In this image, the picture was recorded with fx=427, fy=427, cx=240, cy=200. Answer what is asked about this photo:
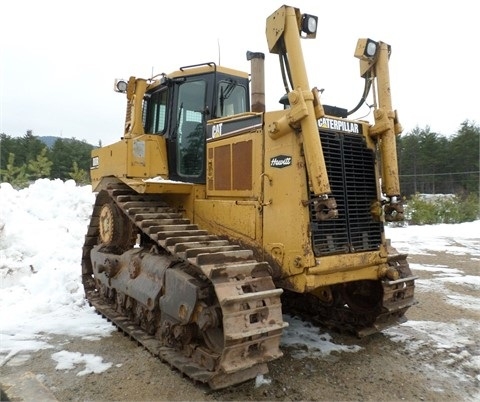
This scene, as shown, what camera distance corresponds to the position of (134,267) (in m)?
4.98

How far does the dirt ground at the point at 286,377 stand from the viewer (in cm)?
363

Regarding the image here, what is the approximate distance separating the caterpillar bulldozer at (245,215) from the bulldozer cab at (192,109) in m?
0.02

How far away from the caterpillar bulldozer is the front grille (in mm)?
16

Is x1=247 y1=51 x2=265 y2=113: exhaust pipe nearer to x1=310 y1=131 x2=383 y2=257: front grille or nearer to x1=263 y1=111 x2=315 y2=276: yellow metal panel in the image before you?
x1=263 y1=111 x2=315 y2=276: yellow metal panel

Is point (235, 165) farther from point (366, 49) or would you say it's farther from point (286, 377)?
point (286, 377)

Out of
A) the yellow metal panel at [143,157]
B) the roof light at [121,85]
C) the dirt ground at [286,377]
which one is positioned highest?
the roof light at [121,85]

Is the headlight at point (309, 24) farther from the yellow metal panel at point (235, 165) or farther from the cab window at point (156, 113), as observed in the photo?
the cab window at point (156, 113)

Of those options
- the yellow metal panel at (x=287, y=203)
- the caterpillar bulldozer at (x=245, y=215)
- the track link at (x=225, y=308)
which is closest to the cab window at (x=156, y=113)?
the caterpillar bulldozer at (x=245, y=215)

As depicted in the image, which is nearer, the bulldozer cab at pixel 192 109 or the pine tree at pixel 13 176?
the bulldozer cab at pixel 192 109

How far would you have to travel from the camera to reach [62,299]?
6.22 m

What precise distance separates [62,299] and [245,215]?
333 cm

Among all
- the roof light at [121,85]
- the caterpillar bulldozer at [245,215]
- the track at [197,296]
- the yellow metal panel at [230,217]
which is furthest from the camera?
the roof light at [121,85]

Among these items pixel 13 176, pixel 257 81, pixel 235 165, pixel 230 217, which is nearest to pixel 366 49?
pixel 257 81

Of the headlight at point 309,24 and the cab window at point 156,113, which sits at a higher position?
the headlight at point 309,24
